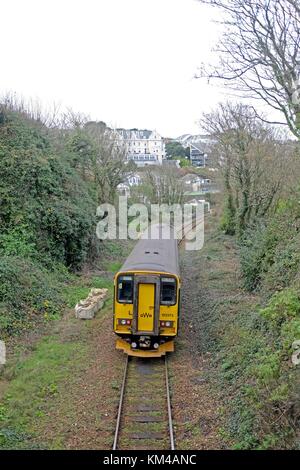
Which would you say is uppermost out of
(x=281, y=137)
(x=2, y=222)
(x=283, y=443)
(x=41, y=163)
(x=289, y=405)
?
(x=281, y=137)

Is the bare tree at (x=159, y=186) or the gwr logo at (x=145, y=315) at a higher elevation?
the bare tree at (x=159, y=186)

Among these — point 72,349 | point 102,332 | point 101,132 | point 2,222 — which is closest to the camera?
point 72,349

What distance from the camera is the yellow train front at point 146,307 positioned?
1207 centimetres

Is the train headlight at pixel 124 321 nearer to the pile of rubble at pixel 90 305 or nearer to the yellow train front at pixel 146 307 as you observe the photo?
the yellow train front at pixel 146 307

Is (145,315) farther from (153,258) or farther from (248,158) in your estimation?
(248,158)

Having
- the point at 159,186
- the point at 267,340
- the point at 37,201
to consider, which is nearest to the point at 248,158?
the point at 37,201

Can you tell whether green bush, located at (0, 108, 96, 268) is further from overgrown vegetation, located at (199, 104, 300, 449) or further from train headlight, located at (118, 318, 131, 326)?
overgrown vegetation, located at (199, 104, 300, 449)

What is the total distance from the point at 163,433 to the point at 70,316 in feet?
24.5

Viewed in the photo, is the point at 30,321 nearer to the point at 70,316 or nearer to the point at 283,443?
the point at 70,316

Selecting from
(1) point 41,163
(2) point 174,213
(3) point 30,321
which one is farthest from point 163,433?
(2) point 174,213

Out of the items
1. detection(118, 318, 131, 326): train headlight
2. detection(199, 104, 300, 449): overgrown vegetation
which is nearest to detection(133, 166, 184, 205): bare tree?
detection(199, 104, 300, 449): overgrown vegetation

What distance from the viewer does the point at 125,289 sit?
1227cm

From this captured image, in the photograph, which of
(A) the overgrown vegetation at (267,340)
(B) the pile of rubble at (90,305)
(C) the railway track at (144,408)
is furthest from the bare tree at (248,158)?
(C) the railway track at (144,408)

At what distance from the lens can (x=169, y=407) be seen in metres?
9.69
